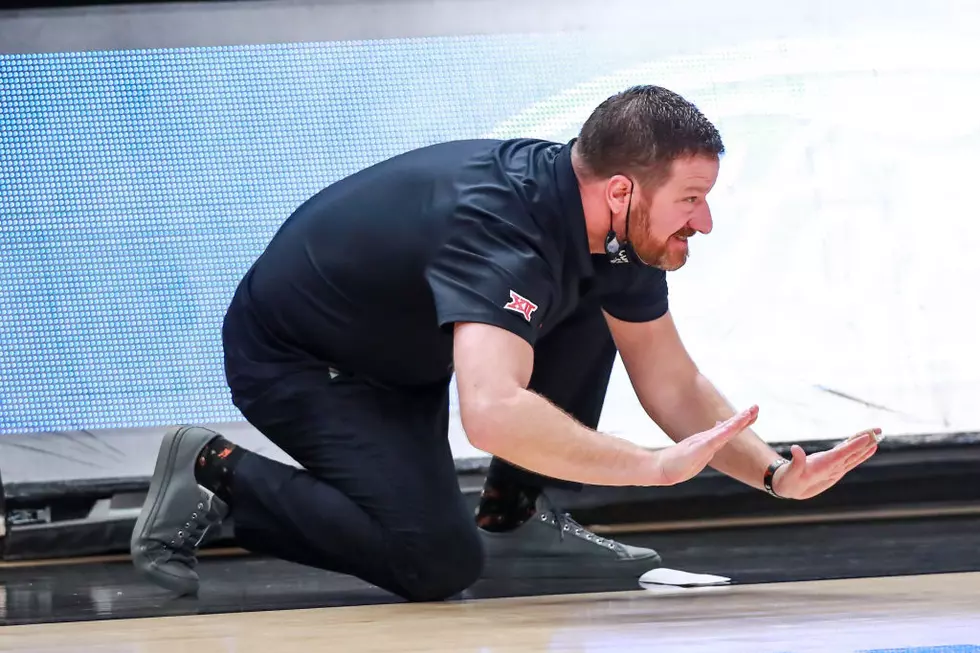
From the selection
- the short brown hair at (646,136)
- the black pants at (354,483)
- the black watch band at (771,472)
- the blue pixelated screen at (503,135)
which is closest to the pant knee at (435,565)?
the black pants at (354,483)

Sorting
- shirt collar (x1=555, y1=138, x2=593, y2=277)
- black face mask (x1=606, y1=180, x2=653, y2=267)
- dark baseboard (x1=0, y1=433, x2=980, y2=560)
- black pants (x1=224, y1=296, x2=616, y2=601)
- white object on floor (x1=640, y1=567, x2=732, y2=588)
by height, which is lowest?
white object on floor (x1=640, y1=567, x2=732, y2=588)

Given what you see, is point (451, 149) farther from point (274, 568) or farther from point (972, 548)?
point (972, 548)

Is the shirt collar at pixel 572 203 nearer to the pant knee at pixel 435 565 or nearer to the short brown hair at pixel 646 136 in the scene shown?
the short brown hair at pixel 646 136

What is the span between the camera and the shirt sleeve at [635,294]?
72.9 inches

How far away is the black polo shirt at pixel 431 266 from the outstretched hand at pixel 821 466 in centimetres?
34

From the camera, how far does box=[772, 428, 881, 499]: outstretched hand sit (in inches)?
63.9

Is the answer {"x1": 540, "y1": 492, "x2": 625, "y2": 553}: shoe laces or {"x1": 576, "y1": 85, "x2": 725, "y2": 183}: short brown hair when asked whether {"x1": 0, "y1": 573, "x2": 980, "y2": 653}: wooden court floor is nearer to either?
{"x1": 540, "y1": 492, "x2": 625, "y2": 553}: shoe laces

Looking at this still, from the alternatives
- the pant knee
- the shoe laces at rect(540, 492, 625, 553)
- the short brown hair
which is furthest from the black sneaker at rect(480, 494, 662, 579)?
the short brown hair

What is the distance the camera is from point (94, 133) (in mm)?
2748

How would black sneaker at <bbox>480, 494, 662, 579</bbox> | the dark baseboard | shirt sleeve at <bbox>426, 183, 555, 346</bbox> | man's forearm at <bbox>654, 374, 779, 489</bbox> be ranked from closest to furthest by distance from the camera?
shirt sleeve at <bbox>426, 183, 555, 346</bbox>, man's forearm at <bbox>654, 374, 779, 489</bbox>, black sneaker at <bbox>480, 494, 662, 579</bbox>, the dark baseboard

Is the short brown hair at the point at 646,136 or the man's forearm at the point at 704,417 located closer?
the short brown hair at the point at 646,136

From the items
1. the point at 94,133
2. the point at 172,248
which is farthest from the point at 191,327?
the point at 94,133

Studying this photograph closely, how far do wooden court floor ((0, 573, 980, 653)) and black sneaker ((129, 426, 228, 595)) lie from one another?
8.4 inches

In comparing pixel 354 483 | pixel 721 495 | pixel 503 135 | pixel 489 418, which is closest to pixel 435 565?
pixel 354 483
